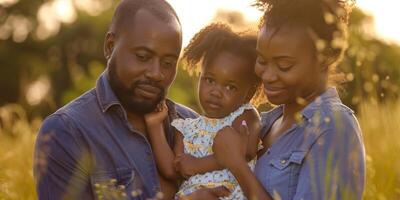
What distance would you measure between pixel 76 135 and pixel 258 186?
3.63 feet

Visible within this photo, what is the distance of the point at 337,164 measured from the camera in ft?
13.8

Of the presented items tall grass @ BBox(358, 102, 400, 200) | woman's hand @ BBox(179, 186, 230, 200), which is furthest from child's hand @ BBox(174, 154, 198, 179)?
tall grass @ BBox(358, 102, 400, 200)

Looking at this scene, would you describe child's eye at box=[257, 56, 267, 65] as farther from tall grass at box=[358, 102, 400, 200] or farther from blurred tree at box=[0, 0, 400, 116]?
blurred tree at box=[0, 0, 400, 116]

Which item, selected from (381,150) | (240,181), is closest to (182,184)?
(240,181)

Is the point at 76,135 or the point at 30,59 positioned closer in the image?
the point at 76,135

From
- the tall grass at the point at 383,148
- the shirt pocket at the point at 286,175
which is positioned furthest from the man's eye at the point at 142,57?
the tall grass at the point at 383,148

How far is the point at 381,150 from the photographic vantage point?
6141mm

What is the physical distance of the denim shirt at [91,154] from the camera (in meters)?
4.89

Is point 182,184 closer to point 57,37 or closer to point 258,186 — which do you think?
point 258,186

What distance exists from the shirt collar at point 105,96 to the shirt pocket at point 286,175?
1094 millimetres

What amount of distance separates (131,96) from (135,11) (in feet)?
1.76

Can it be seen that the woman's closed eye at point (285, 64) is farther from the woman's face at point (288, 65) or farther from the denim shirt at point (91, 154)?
the denim shirt at point (91, 154)

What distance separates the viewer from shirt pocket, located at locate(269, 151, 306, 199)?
14.5 ft

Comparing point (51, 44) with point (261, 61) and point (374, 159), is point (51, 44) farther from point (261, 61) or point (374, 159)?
point (261, 61)
